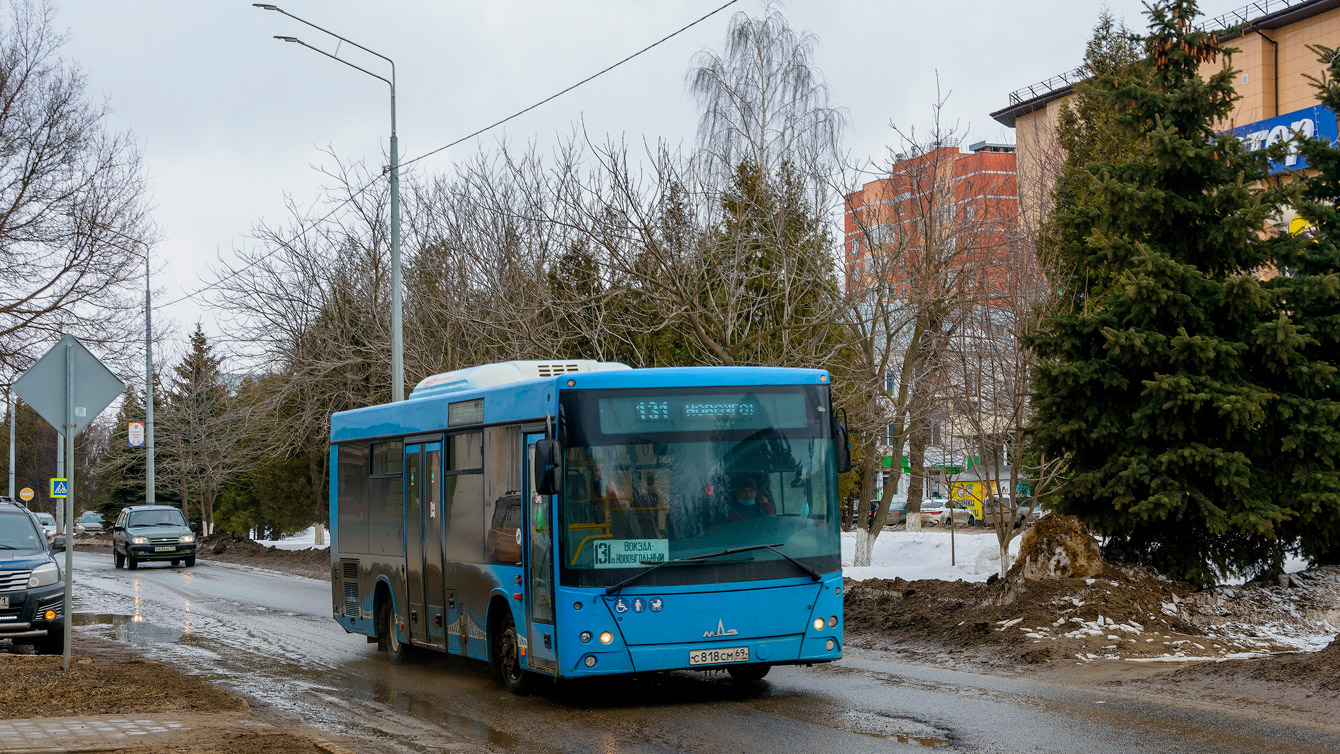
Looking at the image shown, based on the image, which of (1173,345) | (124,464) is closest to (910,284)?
(1173,345)

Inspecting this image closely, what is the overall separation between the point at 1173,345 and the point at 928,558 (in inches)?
576

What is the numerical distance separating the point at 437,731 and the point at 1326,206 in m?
12.2

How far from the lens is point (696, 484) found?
1050cm

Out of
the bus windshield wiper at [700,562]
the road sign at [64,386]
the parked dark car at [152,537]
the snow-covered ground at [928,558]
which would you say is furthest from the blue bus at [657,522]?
the parked dark car at [152,537]

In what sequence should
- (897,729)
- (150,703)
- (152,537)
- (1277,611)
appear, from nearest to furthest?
1. (897,729)
2. (150,703)
3. (1277,611)
4. (152,537)

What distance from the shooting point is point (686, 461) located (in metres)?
10.5

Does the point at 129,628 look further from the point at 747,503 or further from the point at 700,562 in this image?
the point at 747,503

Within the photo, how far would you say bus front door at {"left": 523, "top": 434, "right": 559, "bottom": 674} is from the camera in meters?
10.4

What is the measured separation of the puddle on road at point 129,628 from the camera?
1772 cm

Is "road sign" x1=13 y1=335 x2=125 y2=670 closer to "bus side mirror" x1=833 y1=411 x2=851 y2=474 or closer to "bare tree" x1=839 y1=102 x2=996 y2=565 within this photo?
"bus side mirror" x1=833 y1=411 x2=851 y2=474

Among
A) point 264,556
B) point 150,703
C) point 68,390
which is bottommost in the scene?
point 264,556

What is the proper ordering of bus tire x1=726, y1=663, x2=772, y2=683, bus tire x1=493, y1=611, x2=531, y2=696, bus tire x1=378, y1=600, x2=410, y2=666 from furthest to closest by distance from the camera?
1. bus tire x1=378, y1=600, x2=410, y2=666
2. bus tire x1=726, y1=663, x2=772, y2=683
3. bus tire x1=493, y1=611, x2=531, y2=696

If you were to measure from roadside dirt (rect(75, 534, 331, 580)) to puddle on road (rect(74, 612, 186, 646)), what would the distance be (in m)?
9.42

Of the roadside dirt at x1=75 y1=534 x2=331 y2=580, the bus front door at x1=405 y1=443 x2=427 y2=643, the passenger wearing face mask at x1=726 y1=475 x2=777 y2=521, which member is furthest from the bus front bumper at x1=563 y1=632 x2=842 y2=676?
the roadside dirt at x1=75 y1=534 x2=331 y2=580
